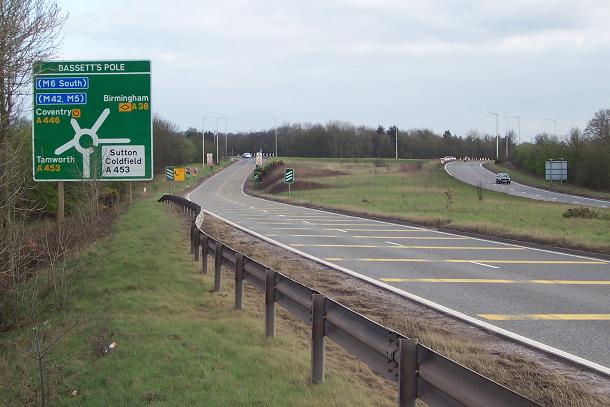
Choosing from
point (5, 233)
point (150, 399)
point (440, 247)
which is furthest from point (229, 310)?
point (440, 247)

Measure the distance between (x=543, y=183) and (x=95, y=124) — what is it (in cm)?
7615

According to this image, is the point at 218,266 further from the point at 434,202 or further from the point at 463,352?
the point at 434,202

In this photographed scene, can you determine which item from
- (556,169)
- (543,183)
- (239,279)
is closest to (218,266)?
(239,279)

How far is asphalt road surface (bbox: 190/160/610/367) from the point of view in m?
8.74

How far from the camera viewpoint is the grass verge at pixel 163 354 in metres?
5.73

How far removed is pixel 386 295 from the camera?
10.9 metres

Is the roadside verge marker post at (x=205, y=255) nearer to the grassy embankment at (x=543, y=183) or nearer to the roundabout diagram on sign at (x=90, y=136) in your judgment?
the roundabout diagram on sign at (x=90, y=136)

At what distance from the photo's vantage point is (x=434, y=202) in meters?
47.2

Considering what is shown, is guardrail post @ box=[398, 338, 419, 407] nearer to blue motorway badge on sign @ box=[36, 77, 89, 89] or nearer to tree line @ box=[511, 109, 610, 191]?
blue motorway badge on sign @ box=[36, 77, 89, 89]

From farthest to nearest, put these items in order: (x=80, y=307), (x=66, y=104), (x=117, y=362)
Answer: (x=66, y=104) → (x=80, y=307) → (x=117, y=362)

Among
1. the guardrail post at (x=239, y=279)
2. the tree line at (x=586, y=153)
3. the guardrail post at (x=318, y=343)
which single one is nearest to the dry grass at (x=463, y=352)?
the guardrail post at (x=239, y=279)

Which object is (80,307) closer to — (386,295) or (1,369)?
(1,369)

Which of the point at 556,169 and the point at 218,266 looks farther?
the point at 556,169

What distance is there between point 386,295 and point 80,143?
10.4 metres
